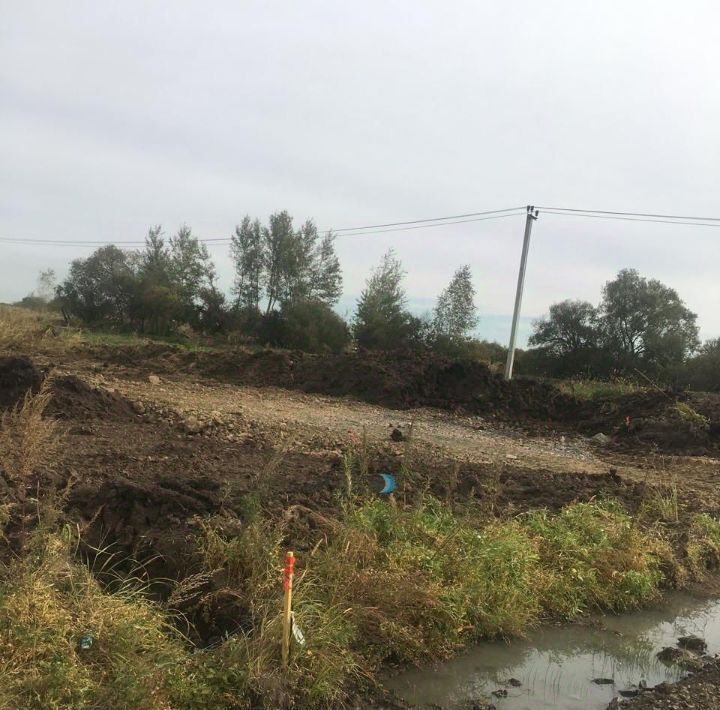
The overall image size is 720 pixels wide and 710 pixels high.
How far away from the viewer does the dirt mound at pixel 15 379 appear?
36.6ft

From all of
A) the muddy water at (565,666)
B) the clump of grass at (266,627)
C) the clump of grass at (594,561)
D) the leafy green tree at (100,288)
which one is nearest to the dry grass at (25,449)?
the clump of grass at (266,627)

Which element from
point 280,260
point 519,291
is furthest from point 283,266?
point 519,291

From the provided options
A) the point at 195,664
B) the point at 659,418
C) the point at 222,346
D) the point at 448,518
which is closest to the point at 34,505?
the point at 195,664

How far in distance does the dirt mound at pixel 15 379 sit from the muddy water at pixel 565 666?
8.83 meters

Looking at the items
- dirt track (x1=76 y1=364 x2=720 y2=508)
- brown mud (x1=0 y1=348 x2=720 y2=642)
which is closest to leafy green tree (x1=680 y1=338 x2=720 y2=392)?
brown mud (x1=0 y1=348 x2=720 y2=642)

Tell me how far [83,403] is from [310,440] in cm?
372

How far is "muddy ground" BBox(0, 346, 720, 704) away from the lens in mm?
5688

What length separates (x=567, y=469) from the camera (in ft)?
38.0

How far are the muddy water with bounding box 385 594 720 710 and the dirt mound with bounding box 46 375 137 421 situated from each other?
7876mm

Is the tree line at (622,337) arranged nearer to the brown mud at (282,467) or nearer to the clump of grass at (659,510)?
the brown mud at (282,467)

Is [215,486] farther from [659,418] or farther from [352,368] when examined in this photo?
[352,368]

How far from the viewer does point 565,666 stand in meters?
4.99

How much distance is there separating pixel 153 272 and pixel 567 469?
3527 centimetres

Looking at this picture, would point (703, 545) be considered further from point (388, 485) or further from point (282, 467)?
point (282, 467)
